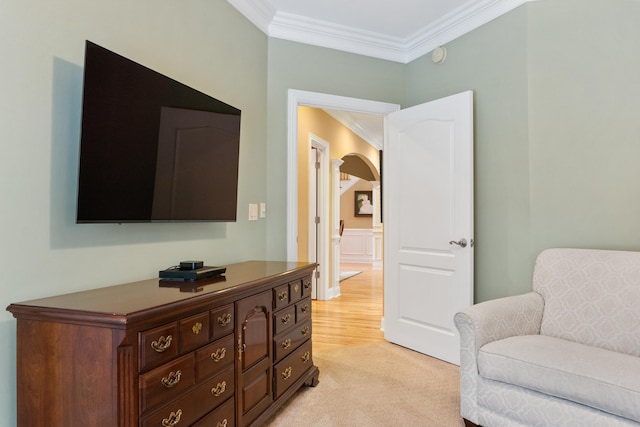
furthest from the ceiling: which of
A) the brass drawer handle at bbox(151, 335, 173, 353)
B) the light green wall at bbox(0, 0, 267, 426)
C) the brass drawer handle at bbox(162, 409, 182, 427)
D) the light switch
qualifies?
the brass drawer handle at bbox(162, 409, 182, 427)

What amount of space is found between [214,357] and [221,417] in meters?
0.28

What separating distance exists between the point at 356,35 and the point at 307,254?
2.71 meters

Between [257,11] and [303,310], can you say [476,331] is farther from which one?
[257,11]

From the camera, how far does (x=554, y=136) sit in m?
2.76

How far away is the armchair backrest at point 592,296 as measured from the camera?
6.97ft

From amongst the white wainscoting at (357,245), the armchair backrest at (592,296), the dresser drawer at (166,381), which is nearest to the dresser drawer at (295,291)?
the dresser drawer at (166,381)

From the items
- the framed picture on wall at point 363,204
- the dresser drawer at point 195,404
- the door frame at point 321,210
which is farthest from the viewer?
the framed picture on wall at point 363,204

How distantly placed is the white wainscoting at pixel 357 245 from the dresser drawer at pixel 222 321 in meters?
8.81

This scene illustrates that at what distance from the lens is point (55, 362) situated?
54.2 inches

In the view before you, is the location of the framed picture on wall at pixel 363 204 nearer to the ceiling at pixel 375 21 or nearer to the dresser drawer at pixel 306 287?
the ceiling at pixel 375 21

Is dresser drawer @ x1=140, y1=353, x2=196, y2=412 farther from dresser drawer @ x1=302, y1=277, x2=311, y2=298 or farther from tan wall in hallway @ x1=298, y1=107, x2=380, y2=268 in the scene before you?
tan wall in hallway @ x1=298, y1=107, x2=380, y2=268

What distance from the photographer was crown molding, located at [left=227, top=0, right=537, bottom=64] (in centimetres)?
304

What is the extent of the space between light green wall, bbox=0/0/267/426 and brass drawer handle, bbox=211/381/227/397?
664 millimetres

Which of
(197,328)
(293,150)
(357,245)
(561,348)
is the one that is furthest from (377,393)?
(357,245)
